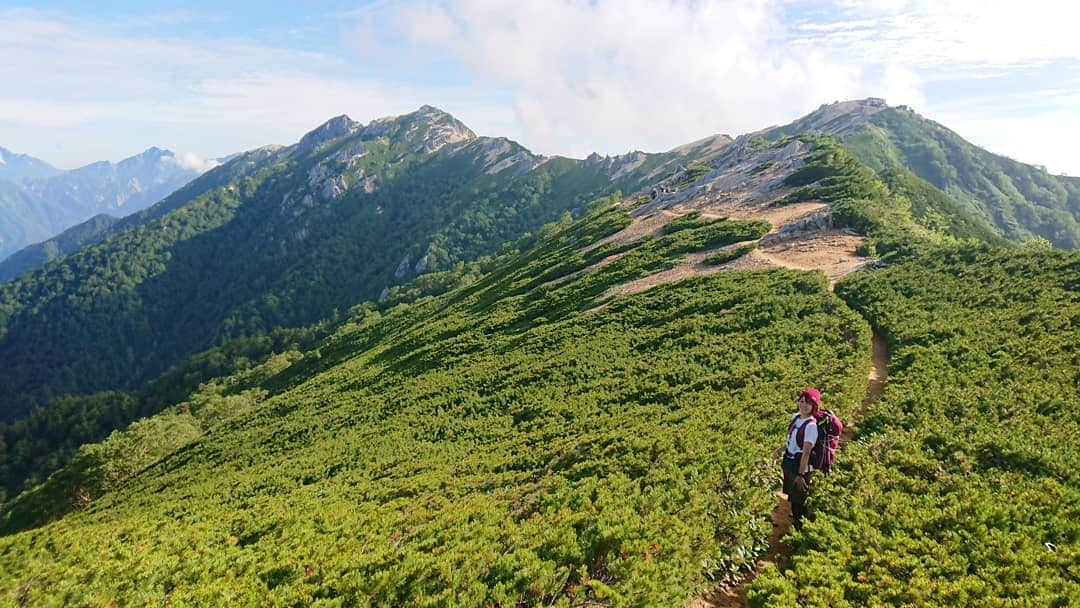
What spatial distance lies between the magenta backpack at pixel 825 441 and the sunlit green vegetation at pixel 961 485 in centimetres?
64

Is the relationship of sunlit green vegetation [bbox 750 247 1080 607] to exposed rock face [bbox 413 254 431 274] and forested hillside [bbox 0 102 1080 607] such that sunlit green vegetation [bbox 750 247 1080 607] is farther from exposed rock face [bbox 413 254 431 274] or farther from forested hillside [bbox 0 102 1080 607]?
exposed rock face [bbox 413 254 431 274]

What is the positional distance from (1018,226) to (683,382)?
190683 millimetres

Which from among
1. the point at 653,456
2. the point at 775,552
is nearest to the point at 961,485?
the point at 775,552

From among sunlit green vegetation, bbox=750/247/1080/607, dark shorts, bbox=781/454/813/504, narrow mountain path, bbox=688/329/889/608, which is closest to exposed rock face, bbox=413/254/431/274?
sunlit green vegetation, bbox=750/247/1080/607

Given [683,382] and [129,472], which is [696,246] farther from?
[129,472]

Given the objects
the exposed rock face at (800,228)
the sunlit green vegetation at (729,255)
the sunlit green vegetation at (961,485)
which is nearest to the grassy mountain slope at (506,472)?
the sunlit green vegetation at (961,485)

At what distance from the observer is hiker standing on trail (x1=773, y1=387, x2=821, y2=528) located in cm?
1259

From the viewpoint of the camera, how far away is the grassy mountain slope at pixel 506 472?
1220cm

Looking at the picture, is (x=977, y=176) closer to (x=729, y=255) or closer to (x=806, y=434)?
(x=729, y=255)

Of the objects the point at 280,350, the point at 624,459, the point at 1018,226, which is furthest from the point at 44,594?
the point at 1018,226

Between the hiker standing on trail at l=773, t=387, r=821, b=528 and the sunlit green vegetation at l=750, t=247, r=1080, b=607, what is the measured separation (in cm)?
48

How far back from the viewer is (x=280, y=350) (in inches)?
5118

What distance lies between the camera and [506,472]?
67.1 ft

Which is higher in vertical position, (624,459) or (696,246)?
(696,246)
